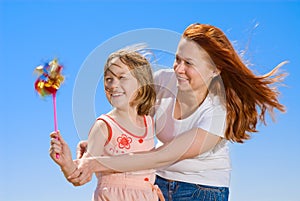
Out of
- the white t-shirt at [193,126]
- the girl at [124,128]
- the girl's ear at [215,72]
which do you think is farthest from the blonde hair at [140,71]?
the girl's ear at [215,72]

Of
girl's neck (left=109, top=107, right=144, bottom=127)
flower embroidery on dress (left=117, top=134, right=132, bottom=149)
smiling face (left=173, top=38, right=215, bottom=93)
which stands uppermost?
smiling face (left=173, top=38, right=215, bottom=93)

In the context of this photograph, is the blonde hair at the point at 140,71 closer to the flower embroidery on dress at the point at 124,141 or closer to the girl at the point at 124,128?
the girl at the point at 124,128

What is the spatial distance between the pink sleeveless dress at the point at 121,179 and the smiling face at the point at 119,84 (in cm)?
11

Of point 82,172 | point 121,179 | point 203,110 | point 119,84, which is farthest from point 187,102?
point 82,172

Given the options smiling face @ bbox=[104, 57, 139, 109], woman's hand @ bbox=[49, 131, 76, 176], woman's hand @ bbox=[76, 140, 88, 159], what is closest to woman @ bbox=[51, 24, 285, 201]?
smiling face @ bbox=[104, 57, 139, 109]

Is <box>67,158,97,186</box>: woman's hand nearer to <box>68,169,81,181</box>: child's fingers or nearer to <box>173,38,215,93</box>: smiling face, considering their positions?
<box>68,169,81,181</box>: child's fingers

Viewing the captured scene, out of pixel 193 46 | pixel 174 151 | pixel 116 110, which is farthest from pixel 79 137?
pixel 193 46

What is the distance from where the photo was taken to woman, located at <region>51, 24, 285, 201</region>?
4574 mm

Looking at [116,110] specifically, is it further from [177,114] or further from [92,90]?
[177,114]

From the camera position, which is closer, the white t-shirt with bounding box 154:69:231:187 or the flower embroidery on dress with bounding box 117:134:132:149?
the flower embroidery on dress with bounding box 117:134:132:149

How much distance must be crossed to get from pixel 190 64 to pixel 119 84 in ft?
1.65

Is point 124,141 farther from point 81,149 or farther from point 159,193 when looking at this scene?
point 159,193

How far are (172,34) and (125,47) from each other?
290 mm

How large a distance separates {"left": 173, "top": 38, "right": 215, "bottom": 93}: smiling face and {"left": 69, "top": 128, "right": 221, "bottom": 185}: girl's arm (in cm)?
28
